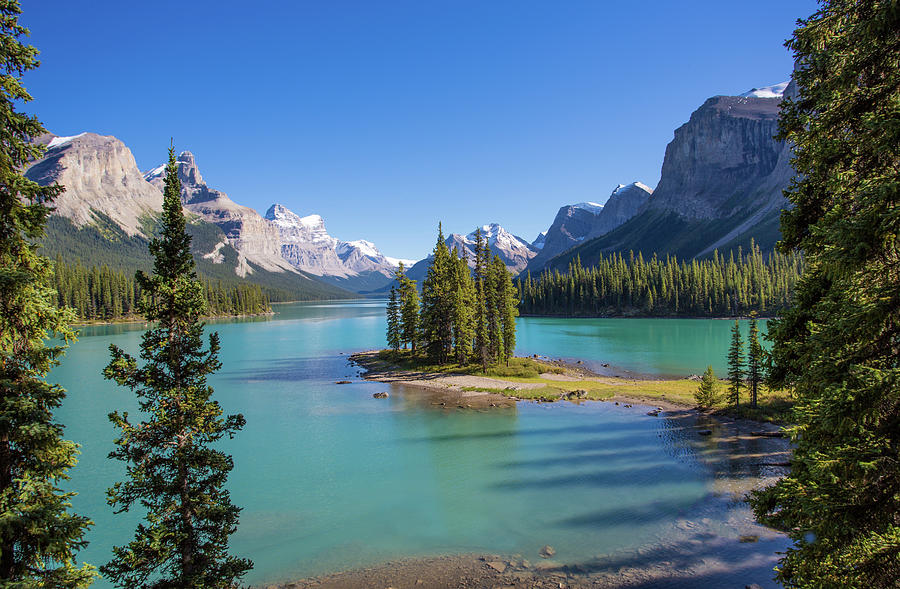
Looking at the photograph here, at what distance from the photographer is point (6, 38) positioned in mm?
10641

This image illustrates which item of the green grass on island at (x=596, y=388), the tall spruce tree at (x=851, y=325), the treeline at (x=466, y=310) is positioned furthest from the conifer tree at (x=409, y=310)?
the tall spruce tree at (x=851, y=325)

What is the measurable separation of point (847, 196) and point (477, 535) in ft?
68.6

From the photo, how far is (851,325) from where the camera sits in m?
9.06

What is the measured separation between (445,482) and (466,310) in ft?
118

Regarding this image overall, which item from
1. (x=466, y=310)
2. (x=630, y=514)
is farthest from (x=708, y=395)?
(x=466, y=310)

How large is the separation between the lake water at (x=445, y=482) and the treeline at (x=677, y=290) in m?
134

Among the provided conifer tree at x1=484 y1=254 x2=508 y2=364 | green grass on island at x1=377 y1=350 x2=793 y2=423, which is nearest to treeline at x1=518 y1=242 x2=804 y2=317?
green grass on island at x1=377 y1=350 x2=793 y2=423

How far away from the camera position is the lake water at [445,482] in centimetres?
2197

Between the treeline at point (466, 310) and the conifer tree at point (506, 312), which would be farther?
the conifer tree at point (506, 312)

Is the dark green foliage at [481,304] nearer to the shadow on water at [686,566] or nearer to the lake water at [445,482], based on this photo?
the lake water at [445,482]

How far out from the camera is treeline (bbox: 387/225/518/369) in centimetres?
6606

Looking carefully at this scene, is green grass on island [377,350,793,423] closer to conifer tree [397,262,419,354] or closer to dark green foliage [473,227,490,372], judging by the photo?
dark green foliage [473,227,490,372]

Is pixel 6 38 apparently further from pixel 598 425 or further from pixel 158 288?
pixel 598 425

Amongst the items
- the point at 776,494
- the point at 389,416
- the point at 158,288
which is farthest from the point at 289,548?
the point at 389,416
